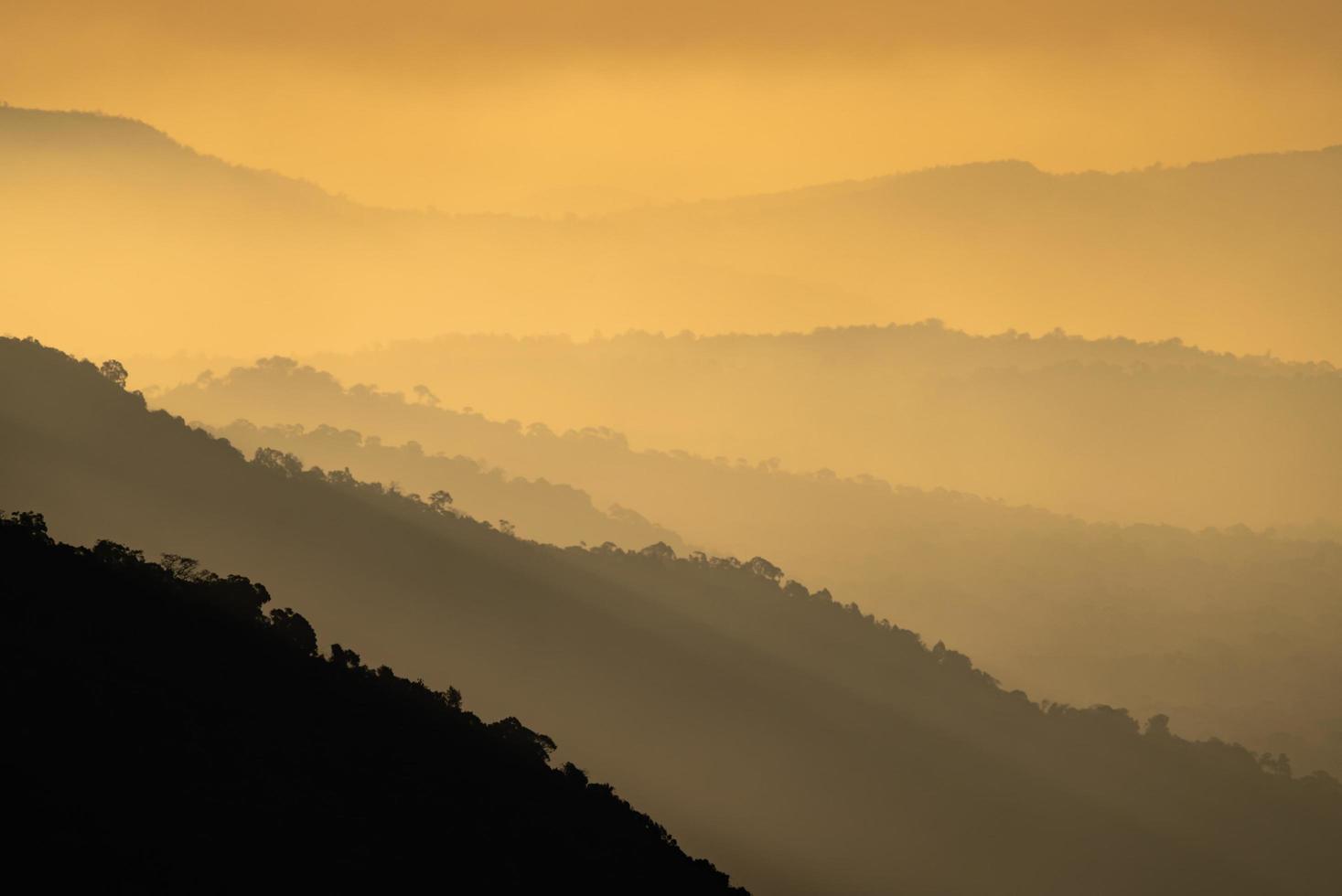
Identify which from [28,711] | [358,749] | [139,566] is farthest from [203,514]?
[28,711]

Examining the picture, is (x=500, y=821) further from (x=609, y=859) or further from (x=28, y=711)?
(x=28, y=711)

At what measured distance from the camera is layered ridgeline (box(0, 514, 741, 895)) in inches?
3127

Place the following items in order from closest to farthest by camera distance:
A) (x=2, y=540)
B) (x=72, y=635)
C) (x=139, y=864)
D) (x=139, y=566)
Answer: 1. (x=139, y=864)
2. (x=72, y=635)
3. (x=2, y=540)
4. (x=139, y=566)

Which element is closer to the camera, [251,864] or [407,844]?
[251,864]

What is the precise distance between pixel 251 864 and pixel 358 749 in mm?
24840

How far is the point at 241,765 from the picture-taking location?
9325 cm

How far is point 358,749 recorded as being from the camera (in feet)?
350

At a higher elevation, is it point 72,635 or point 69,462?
point 69,462

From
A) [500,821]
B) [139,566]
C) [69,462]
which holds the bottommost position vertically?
[500,821]

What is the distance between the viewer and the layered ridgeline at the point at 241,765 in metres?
79.4

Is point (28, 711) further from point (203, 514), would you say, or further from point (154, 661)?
point (203, 514)

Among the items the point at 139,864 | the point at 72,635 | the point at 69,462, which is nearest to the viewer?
the point at 139,864

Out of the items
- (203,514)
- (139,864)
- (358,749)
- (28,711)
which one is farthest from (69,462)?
(139,864)

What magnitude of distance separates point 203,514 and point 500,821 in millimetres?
100337
